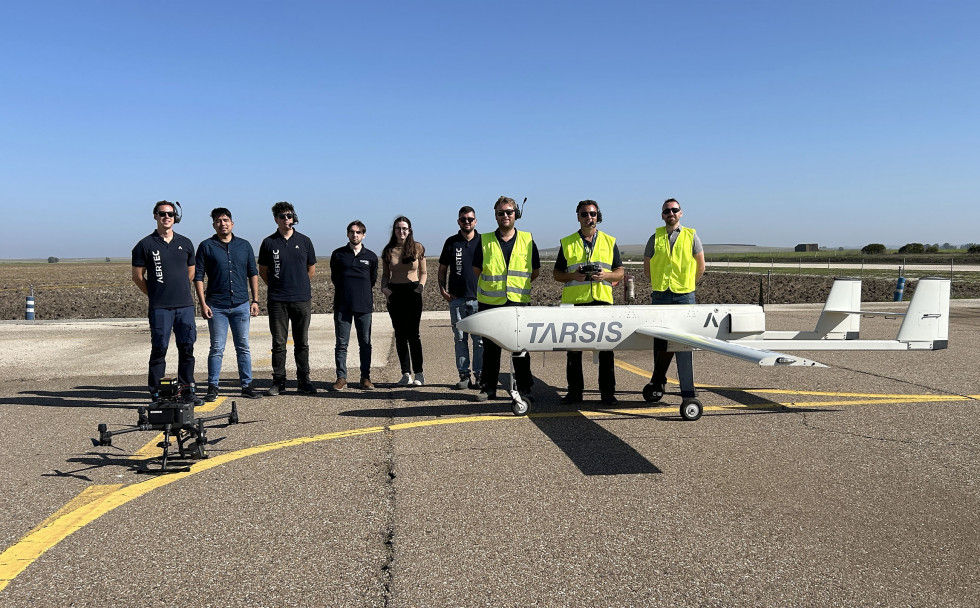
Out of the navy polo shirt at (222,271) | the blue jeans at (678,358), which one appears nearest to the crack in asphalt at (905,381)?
the blue jeans at (678,358)

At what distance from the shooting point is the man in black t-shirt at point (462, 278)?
7.73m

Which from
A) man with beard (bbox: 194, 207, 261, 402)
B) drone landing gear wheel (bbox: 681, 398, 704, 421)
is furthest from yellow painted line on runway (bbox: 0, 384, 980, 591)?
man with beard (bbox: 194, 207, 261, 402)

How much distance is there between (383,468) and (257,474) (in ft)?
3.07

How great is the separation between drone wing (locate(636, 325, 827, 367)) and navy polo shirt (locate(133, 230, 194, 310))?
4902mm

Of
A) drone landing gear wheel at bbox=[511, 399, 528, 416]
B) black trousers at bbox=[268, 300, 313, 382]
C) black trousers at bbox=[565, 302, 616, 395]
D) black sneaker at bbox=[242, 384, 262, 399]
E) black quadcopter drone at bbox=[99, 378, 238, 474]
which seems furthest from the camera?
black trousers at bbox=[268, 300, 313, 382]

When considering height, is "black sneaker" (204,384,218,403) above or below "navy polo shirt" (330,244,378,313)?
below

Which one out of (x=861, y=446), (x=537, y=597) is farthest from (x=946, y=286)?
(x=537, y=597)

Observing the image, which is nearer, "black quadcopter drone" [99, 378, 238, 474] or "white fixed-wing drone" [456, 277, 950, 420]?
"black quadcopter drone" [99, 378, 238, 474]

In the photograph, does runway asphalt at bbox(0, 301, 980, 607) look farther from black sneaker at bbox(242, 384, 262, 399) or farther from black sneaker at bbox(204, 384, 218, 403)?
black sneaker at bbox(204, 384, 218, 403)

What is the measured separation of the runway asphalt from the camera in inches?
122

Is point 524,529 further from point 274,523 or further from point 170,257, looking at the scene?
point 170,257

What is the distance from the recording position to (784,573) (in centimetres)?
321

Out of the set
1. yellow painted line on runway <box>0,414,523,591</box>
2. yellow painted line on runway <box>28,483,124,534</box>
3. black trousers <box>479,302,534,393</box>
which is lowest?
yellow painted line on runway <box>0,414,523,591</box>

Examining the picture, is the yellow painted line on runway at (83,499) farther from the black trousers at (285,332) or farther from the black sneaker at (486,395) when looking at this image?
the black sneaker at (486,395)
